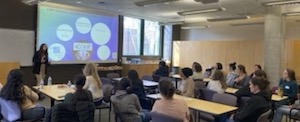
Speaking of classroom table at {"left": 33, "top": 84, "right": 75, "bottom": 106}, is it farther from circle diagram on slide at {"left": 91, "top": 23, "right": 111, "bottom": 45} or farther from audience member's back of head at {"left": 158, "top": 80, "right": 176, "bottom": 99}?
circle diagram on slide at {"left": 91, "top": 23, "right": 111, "bottom": 45}

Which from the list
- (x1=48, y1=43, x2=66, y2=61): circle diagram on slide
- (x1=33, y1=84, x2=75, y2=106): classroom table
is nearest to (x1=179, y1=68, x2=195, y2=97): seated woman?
(x1=33, y1=84, x2=75, y2=106): classroom table

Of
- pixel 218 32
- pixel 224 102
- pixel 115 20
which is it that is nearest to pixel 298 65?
pixel 218 32

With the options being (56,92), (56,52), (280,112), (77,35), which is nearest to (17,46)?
(56,52)

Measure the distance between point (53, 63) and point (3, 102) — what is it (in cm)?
454

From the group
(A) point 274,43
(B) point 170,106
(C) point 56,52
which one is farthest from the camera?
(C) point 56,52

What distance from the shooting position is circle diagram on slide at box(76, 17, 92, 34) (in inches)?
322

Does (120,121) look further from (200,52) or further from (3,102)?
(200,52)

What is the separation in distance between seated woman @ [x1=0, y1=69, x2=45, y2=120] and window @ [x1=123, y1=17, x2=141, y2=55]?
6.59 m

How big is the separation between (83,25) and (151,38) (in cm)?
360

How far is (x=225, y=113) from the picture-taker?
3236mm

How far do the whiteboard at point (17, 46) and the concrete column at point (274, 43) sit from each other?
261 inches

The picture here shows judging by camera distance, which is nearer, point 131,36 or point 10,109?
point 10,109

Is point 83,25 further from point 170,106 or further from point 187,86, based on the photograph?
point 170,106

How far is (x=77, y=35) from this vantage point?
8.14 meters
